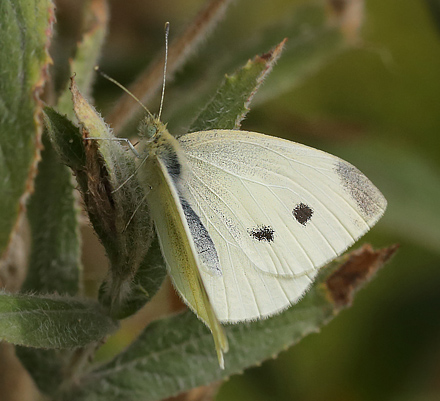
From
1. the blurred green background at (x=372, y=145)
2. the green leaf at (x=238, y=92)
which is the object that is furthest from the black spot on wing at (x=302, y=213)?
the blurred green background at (x=372, y=145)

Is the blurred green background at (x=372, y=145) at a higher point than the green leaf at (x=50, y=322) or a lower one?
higher

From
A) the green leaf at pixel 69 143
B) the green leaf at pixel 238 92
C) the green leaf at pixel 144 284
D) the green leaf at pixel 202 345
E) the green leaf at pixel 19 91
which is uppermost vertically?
the green leaf at pixel 19 91

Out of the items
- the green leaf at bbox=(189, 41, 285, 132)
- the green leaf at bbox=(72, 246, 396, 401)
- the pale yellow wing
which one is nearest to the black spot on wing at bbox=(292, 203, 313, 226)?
the pale yellow wing

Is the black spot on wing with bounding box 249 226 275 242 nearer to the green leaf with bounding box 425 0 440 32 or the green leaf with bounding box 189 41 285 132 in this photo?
the green leaf with bounding box 189 41 285 132

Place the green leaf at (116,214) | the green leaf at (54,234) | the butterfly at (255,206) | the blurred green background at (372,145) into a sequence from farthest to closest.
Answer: the blurred green background at (372,145), the green leaf at (54,234), the butterfly at (255,206), the green leaf at (116,214)

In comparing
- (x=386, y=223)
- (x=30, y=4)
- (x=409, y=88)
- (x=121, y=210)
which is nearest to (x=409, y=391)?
(x=386, y=223)

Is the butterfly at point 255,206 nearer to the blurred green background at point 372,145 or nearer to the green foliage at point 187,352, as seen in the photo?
the green foliage at point 187,352

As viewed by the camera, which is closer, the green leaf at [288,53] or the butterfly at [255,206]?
the butterfly at [255,206]

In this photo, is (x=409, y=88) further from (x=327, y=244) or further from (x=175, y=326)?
(x=175, y=326)
